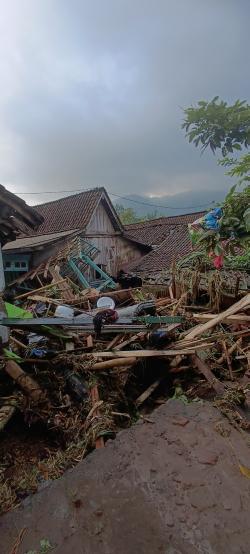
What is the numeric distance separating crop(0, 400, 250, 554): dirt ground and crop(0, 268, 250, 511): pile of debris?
0.23 metres

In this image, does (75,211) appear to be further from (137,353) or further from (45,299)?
(137,353)

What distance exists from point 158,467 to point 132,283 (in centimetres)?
966

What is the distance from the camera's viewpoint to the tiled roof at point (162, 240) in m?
20.5

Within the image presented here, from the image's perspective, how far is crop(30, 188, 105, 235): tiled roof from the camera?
18.4 meters

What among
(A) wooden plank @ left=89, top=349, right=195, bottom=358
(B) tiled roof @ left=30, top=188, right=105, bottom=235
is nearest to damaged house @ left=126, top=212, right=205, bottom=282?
(B) tiled roof @ left=30, top=188, right=105, bottom=235

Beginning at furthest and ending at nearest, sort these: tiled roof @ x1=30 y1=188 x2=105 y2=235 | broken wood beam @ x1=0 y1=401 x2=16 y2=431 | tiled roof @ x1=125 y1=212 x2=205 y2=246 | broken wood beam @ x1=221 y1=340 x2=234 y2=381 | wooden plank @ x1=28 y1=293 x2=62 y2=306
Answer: tiled roof @ x1=125 y1=212 x2=205 y2=246 → tiled roof @ x1=30 y1=188 x2=105 y2=235 → wooden plank @ x1=28 y1=293 x2=62 y2=306 → broken wood beam @ x1=221 y1=340 x2=234 y2=381 → broken wood beam @ x1=0 y1=401 x2=16 y2=431

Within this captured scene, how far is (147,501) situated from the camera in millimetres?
2924

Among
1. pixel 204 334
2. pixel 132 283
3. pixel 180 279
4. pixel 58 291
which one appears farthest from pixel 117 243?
pixel 204 334

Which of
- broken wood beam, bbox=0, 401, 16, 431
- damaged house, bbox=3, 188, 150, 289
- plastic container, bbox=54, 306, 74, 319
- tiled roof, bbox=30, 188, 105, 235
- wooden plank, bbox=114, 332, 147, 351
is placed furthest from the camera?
tiled roof, bbox=30, 188, 105, 235

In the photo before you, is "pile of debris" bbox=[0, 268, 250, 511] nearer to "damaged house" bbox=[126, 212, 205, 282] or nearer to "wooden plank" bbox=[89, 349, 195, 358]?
"wooden plank" bbox=[89, 349, 195, 358]

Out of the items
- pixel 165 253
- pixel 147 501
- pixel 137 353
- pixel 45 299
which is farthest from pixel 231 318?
pixel 165 253

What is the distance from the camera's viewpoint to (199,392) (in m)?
4.80

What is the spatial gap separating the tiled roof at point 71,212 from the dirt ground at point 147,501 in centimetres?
1481

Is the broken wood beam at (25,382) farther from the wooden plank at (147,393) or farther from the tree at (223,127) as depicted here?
the tree at (223,127)
